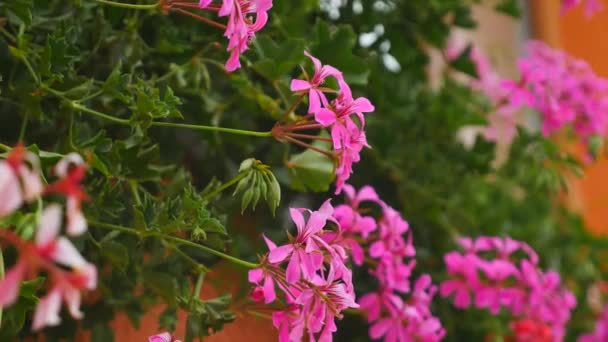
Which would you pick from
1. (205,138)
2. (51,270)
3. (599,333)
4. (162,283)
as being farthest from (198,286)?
(599,333)

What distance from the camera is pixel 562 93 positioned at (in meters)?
0.91

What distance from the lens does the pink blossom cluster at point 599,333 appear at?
1.14 m

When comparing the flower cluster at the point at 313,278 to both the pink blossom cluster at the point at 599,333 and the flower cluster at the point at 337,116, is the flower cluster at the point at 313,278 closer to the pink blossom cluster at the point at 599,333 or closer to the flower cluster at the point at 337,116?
the flower cluster at the point at 337,116

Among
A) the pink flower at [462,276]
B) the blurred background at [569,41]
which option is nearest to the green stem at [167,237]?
the pink flower at [462,276]

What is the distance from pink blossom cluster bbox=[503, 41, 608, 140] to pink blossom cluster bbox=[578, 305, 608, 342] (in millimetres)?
345

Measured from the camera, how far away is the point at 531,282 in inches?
31.9

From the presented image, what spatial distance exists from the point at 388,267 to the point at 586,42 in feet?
4.06

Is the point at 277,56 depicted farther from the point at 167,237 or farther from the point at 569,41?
the point at 569,41

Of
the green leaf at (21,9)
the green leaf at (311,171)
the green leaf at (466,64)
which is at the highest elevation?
the green leaf at (21,9)

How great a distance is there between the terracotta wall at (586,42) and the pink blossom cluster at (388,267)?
105 centimetres

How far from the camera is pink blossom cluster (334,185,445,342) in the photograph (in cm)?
64

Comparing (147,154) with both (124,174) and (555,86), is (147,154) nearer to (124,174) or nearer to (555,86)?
(124,174)

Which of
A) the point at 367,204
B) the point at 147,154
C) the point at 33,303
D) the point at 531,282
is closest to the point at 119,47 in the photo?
the point at 147,154

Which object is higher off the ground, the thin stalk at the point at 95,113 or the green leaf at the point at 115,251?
the thin stalk at the point at 95,113
